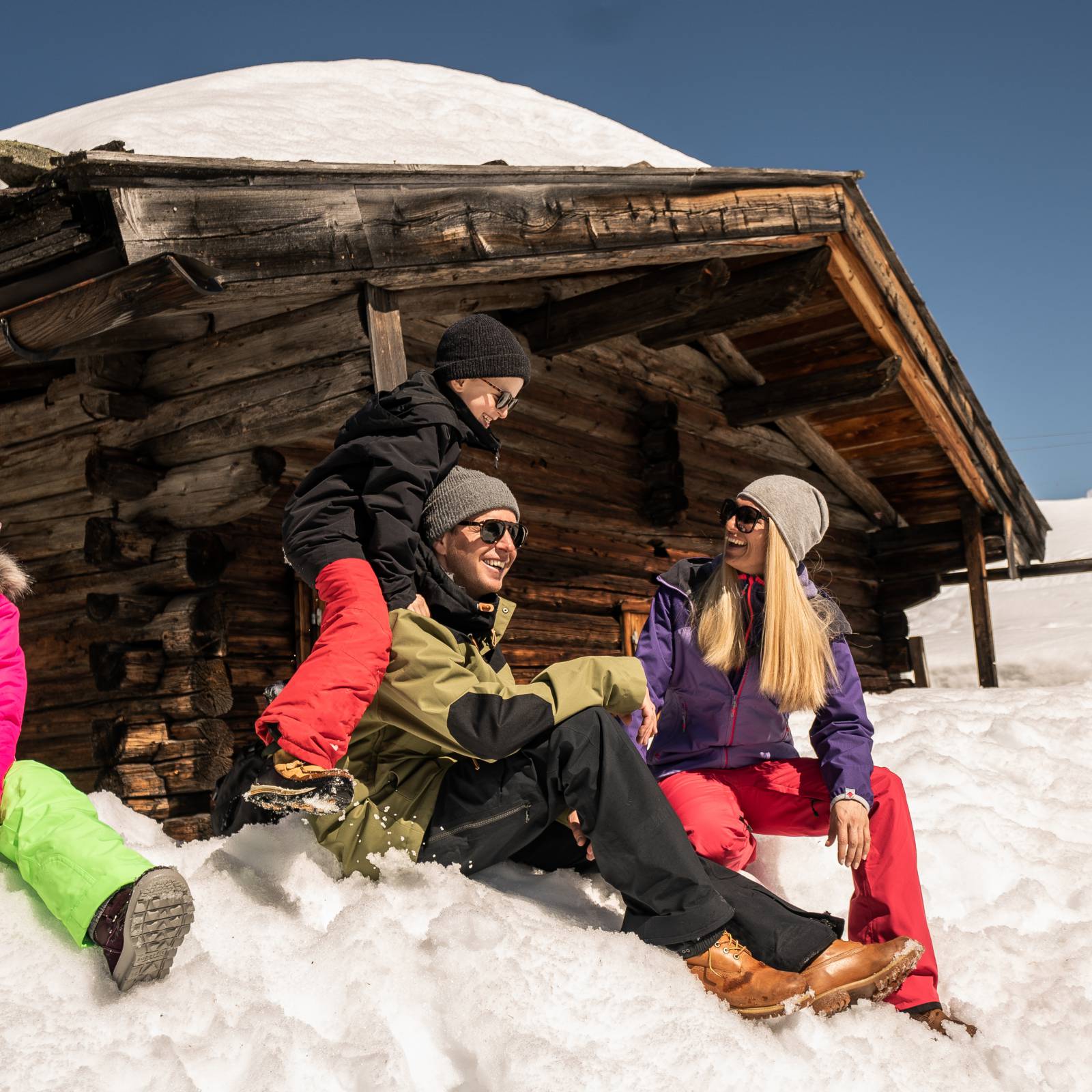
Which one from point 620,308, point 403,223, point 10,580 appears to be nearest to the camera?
point 10,580

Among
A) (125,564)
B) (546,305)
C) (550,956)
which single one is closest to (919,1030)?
(550,956)

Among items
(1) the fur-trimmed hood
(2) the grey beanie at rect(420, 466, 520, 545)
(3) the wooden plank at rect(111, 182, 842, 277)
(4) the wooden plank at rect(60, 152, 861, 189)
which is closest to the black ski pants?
(2) the grey beanie at rect(420, 466, 520, 545)

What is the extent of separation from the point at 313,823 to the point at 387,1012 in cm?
65

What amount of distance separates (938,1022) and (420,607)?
1552 millimetres

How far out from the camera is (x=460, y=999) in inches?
79.4

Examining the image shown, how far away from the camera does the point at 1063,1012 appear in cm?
247

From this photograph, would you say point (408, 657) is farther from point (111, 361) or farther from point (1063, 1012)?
point (111, 361)

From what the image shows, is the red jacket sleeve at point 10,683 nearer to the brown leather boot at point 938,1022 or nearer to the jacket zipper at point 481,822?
the jacket zipper at point 481,822

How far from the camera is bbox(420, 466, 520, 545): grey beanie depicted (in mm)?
2725

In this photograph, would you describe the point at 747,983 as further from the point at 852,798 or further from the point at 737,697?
the point at 737,697

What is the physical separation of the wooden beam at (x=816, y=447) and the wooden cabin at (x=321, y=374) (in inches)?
1.8

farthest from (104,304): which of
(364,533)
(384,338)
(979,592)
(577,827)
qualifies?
(979,592)

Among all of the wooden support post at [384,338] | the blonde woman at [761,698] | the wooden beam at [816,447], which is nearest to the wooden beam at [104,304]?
the wooden support post at [384,338]

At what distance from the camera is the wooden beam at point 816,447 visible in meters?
7.84
